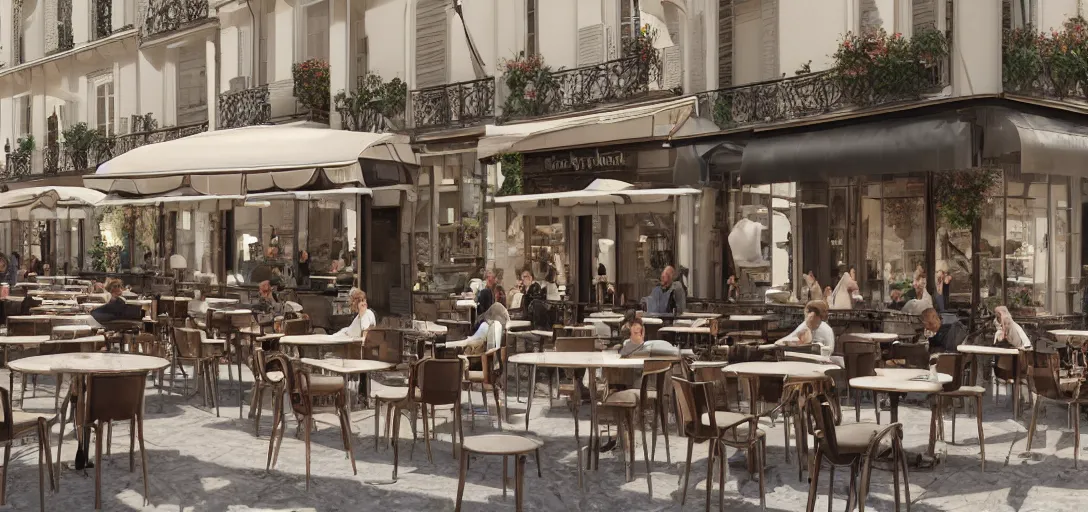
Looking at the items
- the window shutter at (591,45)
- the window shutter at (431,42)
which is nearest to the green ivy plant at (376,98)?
the window shutter at (431,42)

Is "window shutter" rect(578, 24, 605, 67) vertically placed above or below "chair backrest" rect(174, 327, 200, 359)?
above

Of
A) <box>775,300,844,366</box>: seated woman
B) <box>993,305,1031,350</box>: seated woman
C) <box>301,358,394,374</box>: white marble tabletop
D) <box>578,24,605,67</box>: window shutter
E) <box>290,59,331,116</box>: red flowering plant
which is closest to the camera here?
<box>301,358,394,374</box>: white marble tabletop

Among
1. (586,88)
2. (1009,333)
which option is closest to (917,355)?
(1009,333)

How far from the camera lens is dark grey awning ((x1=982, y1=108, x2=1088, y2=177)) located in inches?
533

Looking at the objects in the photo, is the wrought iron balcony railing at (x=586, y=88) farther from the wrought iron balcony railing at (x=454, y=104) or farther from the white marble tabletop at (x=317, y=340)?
the white marble tabletop at (x=317, y=340)

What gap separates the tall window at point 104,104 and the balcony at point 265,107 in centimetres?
783

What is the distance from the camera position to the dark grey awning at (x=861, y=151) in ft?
45.5

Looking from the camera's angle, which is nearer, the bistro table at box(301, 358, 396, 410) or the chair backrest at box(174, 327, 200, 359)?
the bistro table at box(301, 358, 396, 410)

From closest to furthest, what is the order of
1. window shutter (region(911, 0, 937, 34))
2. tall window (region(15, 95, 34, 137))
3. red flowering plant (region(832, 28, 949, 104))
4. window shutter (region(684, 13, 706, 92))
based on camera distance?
red flowering plant (region(832, 28, 949, 104)) → window shutter (region(911, 0, 937, 34)) → window shutter (region(684, 13, 706, 92)) → tall window (region(15, 95, 34, 137))

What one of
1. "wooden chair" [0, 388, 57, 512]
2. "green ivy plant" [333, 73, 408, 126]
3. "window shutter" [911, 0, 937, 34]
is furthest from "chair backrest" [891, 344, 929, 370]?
"green ivy plant" [333, 73, 408, 126]

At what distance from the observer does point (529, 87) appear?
19.2 m

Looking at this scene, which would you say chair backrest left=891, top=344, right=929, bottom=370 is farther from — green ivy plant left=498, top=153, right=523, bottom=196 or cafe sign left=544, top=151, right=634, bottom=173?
green ivy plant left=498, top=153, right=523, bottom=196

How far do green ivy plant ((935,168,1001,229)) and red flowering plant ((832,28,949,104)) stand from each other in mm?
1427

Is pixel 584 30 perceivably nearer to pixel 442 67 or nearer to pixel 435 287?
pixel 442 67
